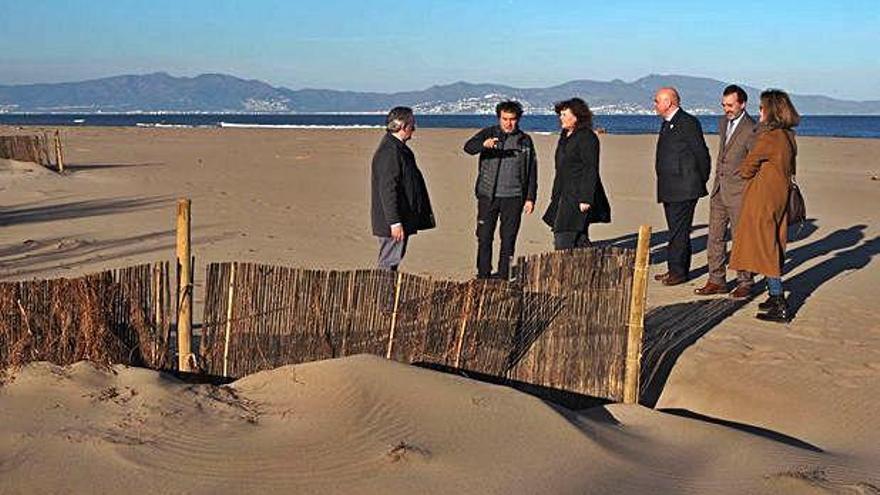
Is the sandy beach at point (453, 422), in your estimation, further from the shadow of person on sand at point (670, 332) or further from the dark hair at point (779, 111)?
the dark hair at point (779, 111)

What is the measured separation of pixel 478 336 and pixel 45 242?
730cm

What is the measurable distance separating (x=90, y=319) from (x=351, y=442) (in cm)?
173

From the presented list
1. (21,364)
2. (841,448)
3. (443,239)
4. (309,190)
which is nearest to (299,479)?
(21,364)

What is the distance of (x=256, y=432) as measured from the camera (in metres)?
4.94

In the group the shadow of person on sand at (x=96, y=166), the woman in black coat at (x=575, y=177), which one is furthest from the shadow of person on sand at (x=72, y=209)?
the woman in black coat at (x=575, y=177)

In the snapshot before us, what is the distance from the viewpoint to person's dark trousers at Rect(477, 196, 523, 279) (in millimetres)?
9086

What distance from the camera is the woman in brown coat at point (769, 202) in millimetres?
8172

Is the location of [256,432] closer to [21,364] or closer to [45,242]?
[21,364]

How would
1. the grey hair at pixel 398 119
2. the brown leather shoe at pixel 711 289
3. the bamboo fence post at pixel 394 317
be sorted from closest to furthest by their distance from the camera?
the bamboo fence post at pixel 394 317 → the grey hair at pixel 398 119 → the brown leather shoe at pixel 711 289

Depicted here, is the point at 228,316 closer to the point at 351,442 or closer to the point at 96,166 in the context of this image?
the point at 351,442

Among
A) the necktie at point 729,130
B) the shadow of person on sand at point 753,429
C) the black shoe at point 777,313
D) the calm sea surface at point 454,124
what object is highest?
the necktie at point 729,130

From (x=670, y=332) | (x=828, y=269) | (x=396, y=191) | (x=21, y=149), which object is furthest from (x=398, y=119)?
(x=21, y=149)

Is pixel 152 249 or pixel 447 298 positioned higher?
pixel 447 298

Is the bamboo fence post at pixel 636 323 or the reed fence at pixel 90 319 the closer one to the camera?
the reed fence at pixel 90 319
